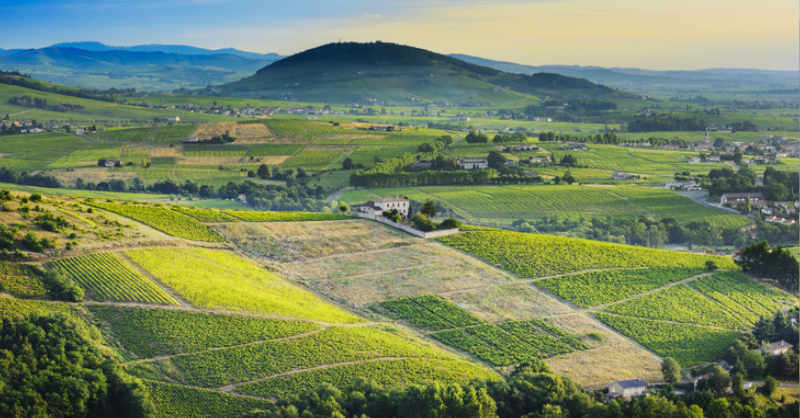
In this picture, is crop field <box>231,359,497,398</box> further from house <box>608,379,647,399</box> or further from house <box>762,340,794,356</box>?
house <box>762,340,794,356</box>

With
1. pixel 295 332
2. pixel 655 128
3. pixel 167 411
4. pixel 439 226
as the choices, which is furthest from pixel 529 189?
pixel 655 128

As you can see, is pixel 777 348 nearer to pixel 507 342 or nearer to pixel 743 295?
pixel 743 295

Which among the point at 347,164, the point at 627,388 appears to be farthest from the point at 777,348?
the point at 347,164

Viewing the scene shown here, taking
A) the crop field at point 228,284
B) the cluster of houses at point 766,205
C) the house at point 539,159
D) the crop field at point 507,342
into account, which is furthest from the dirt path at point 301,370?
the house at point 539,159

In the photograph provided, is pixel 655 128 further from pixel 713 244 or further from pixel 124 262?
pixel 124 262

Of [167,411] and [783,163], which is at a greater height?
[783,163]

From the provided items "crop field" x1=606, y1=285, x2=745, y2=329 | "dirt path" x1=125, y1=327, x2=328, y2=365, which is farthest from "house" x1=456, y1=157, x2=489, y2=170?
"dirt path" x1=125, y1=327, x2=328, y2=365

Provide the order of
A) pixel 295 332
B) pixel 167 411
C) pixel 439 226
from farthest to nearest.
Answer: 1. pixel 439 226
2. pixel 295 332
3. pixel 167 411
